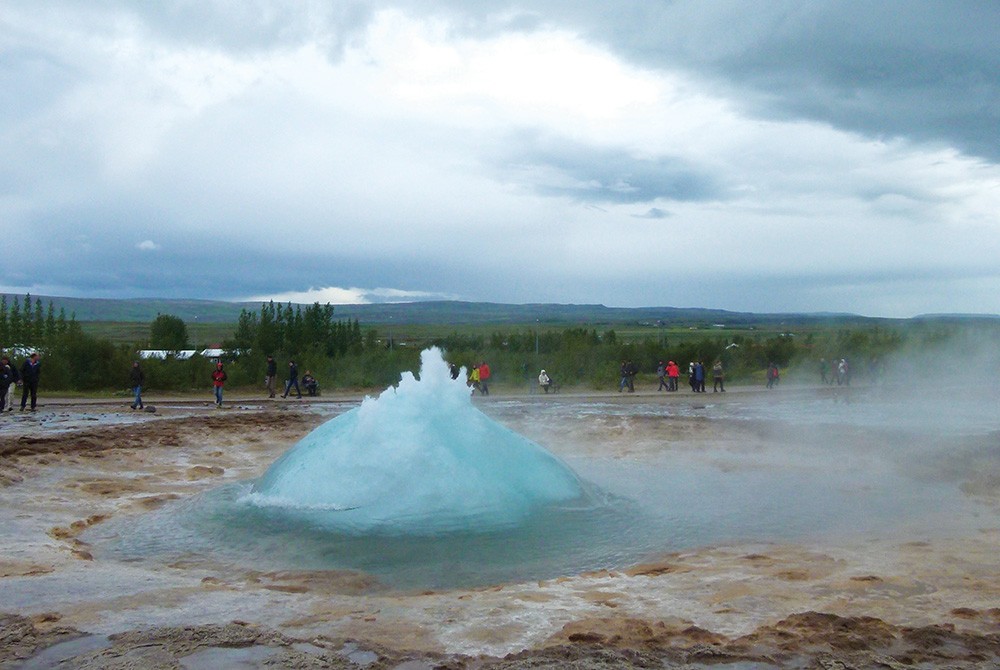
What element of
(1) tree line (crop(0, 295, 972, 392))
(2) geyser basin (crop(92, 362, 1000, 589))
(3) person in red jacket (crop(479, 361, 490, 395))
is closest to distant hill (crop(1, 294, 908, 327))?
(1) tree line (crop(0, 295, 972, 392))

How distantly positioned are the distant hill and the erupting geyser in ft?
370

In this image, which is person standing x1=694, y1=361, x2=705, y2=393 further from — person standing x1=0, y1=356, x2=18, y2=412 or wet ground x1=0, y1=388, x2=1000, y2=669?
person standing x1=0, y1=356, x2=18, y2=412

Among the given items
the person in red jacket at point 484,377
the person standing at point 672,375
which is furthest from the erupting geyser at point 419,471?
the person standing at point 672,375

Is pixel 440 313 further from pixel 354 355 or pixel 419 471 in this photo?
pixel 419 471

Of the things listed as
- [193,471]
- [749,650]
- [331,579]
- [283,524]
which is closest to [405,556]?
[331,579]

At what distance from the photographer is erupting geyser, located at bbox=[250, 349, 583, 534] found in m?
8.69

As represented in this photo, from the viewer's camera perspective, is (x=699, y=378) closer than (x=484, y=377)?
No

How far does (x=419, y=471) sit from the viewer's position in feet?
29.7

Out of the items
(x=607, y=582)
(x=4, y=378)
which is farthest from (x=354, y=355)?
(x=607, y=582)

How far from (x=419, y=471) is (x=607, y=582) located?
2.95 metres

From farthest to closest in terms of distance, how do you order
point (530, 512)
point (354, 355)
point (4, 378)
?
point (354, 355) < point (4, 378) < point (530, 512)

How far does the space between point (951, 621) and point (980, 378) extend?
2943 cm

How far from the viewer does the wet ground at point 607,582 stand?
486 centimetres

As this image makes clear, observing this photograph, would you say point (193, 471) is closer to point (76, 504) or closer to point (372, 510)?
point (76, 504)
